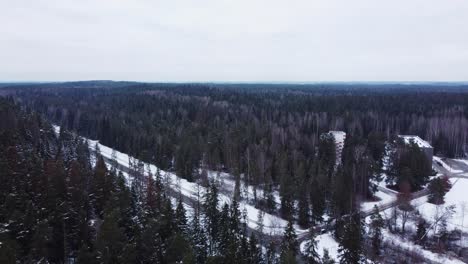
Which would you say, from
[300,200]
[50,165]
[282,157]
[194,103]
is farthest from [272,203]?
[194,103]

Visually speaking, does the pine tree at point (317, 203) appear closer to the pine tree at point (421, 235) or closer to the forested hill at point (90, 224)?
the pine tree at point (421, 235)

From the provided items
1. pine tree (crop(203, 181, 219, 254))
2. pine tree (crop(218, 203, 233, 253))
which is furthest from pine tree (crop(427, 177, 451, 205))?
pine tree (crop(218, 203, 233, 253))

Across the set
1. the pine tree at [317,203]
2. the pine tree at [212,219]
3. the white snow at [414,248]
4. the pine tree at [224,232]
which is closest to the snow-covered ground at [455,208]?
the white snow at [414,248]

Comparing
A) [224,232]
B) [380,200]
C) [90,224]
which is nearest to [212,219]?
[224,232]

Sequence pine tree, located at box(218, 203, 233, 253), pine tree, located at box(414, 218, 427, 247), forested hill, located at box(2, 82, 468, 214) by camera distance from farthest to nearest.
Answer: forested hill, located at box(2, 82, 468, 214), pine tree, located at box(414, 218, 427, 247), pine tree, located at box(218, 203, 233, 253)

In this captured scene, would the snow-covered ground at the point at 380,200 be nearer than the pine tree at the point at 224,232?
No

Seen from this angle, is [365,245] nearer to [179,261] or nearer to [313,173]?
[313,173]

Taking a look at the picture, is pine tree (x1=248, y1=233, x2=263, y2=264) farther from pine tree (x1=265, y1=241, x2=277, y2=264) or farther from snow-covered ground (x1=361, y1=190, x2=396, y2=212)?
snow-covered ground (x1=361, y1=190, x2=396, y2=212)

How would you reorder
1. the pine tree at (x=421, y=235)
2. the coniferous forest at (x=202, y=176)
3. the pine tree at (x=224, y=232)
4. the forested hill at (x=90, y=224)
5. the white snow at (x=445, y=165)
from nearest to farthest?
the forested hill at (x=90, y=224)
the coniferous forest at (x=202, y=176)
the pine tree at (x=224, y=232)
the pine tree at (x=421, y=235)
the white snow at (x=445, y=165)

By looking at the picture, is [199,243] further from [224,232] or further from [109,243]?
[109,243]

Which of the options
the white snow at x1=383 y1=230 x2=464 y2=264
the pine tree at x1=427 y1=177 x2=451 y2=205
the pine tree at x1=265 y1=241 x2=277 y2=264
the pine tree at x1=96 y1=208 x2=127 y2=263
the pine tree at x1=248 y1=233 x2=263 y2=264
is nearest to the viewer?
the pine tree at x1=96 y1=208 x2=127 y2=263
